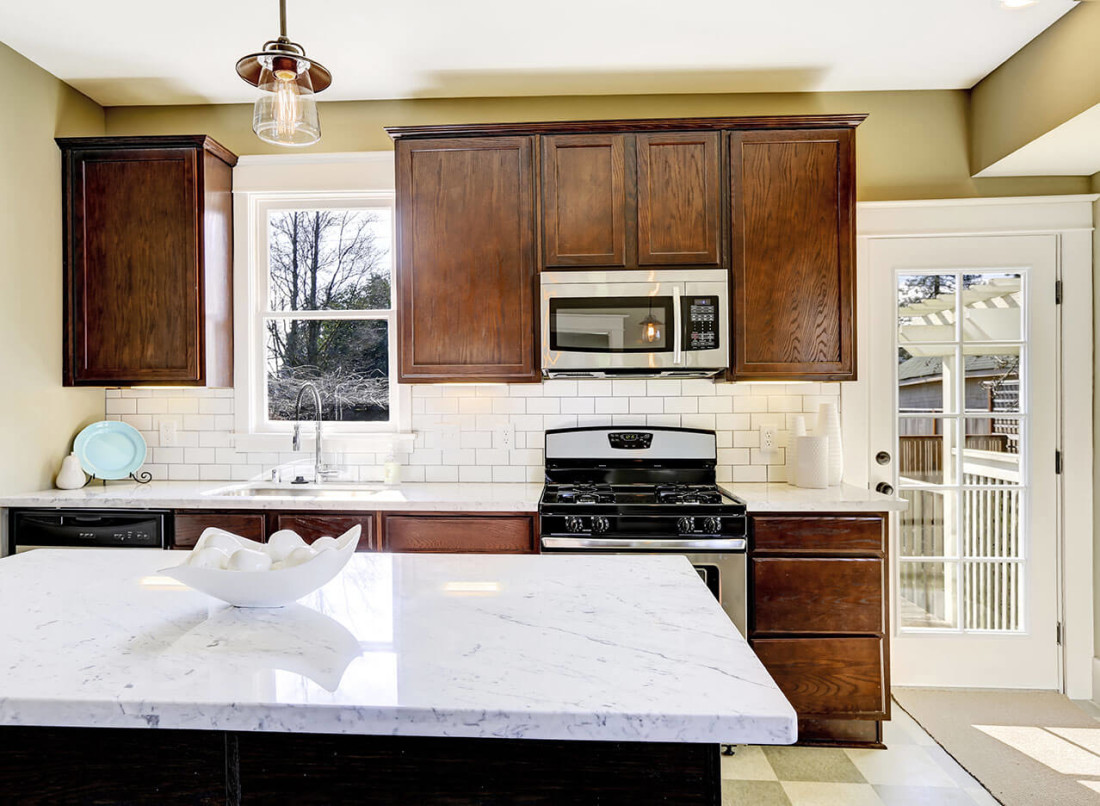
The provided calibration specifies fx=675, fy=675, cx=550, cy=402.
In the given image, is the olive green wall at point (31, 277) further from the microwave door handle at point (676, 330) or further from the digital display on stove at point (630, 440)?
the microwave door handle at point (676, 330)

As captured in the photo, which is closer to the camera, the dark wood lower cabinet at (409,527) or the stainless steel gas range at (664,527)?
the stainless steel gas range at (664,527)

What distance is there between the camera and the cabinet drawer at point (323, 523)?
2721mm

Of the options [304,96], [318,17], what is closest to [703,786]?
[304,96]

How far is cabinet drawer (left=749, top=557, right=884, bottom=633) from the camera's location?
257cm

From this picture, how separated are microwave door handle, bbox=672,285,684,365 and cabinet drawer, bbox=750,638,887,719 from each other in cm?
A: 117

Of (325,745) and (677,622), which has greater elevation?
(677,622)

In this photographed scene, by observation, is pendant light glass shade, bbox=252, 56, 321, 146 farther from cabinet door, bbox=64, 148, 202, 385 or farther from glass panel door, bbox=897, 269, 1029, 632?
glass panel door, bbox=897, 269, 1029, 632

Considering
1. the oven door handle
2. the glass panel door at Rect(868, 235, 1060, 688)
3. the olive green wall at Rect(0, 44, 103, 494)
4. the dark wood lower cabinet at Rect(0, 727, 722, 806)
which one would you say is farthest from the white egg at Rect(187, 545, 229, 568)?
the glass panel door at Rect(868, 235, 1060, 688)

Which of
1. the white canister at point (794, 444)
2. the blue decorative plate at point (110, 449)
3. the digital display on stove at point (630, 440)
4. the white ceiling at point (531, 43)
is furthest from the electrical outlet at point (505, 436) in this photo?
the blue decorative plate at point (110, 449)

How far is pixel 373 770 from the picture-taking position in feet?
3.32

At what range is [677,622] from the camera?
4.02 ft

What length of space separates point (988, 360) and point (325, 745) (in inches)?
126

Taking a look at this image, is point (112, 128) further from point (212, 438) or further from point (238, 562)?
point (238, 562)

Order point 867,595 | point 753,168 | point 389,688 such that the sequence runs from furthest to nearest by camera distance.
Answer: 1. point 753,168
2. point 867,595
3. point 389,688
